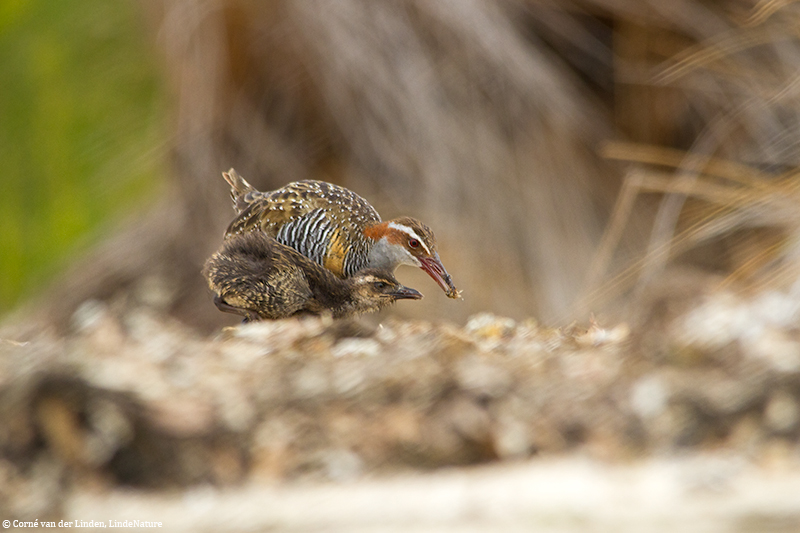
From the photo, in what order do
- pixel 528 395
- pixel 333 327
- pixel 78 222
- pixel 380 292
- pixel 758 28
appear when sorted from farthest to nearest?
pixel 78 222, pixel 758 28, pixel 380 292, pixel 333 327, pixel 528 395

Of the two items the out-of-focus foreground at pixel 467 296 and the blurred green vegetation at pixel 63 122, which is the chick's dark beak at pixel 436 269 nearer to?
the out-of-focus foreground at pixel 467 296

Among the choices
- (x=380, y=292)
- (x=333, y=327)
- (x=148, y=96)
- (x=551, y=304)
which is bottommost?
(x=333, y=327)

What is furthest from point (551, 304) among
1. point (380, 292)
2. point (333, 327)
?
point (333, 327)

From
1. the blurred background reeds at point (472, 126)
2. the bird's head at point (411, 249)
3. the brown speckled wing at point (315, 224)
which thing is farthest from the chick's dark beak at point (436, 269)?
the blurred background reeds at point (472, 126)

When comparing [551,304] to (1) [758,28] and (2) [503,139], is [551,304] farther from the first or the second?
(1) [758,28]

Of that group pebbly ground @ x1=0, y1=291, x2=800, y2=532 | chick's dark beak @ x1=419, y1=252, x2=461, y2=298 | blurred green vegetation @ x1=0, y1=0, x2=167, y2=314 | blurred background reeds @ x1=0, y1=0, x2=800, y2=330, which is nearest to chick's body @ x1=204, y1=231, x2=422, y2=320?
chick's dark beak @ x1=419, y1=252, x2=461, y2=298

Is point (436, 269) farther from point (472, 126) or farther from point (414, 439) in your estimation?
point (472, 126)

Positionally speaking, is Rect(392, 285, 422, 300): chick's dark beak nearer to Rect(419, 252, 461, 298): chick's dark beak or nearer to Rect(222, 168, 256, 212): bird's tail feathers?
Rect(419, 252, 461, 298): chick's dark beak
